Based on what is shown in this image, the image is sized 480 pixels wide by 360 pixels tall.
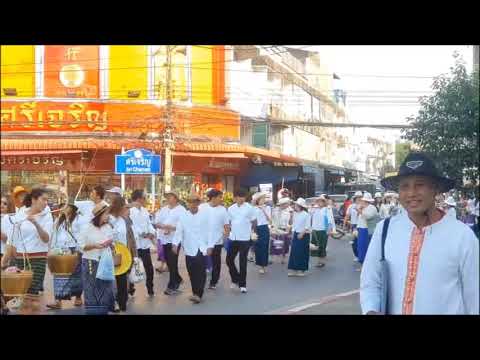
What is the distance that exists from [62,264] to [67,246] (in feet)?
0.54

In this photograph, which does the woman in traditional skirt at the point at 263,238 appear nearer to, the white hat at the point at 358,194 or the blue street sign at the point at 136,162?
the white hat at the point at 358,194

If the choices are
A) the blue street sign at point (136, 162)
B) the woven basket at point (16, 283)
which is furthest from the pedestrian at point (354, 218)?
the woven basket at point (16, 283)

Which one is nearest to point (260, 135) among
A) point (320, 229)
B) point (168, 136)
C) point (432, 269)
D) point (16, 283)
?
point (168, 136)

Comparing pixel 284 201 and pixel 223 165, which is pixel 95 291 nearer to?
pixel 223 165

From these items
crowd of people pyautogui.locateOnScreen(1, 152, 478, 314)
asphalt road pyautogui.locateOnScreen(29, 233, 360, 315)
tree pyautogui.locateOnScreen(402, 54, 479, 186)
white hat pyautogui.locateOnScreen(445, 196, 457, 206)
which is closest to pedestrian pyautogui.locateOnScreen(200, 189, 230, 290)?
crowd of people pyautogui.locateOnScreen(1, 152, 478, 314)

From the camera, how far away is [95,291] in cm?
578

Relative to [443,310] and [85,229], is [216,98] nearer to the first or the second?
[85,229]

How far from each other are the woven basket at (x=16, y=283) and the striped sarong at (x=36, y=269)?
88mm

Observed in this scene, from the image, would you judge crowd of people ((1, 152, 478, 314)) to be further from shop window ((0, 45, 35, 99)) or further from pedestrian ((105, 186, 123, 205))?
shop window ((0, 45, 35, 99))

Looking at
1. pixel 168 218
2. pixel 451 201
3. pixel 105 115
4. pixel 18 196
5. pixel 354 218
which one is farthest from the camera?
pixel 354 218

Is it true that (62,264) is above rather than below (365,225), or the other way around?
below

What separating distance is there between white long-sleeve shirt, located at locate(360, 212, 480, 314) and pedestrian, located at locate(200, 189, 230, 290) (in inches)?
180
